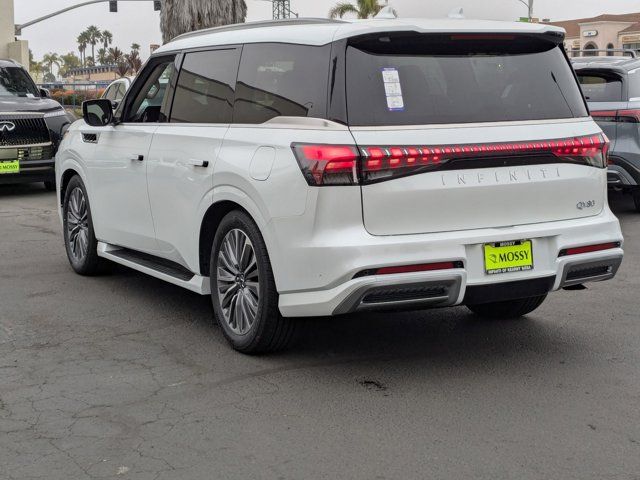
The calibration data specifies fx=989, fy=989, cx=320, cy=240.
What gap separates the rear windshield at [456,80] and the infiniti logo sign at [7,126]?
10298 mm

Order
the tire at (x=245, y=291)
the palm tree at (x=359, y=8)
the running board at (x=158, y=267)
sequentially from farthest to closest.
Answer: the palm tree at (x=359, y=8)
the running board at (x=158, y=267)
the tire at (x=245, y=291)

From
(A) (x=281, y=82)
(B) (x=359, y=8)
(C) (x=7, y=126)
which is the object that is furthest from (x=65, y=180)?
(B) (x=359, y=8)

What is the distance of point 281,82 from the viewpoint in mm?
5359

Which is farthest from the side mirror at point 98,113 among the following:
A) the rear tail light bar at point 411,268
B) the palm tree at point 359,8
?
the palm tree at point 359,8

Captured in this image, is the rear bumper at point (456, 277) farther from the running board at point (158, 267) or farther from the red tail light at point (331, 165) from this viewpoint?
the running board at point (158, 267)

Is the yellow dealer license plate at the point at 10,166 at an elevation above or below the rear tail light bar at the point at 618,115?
below

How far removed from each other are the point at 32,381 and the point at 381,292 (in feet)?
6.29

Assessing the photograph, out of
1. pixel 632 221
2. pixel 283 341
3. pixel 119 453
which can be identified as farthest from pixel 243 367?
pixel 632 221

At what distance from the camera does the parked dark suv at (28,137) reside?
46.7 feet

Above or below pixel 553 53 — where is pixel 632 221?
below

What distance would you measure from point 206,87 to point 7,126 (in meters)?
9.04

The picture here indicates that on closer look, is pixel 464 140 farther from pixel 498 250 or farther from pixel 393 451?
pixel 393 451

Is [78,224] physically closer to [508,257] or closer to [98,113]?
[98,113]

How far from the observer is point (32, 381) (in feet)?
17.1
